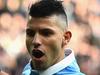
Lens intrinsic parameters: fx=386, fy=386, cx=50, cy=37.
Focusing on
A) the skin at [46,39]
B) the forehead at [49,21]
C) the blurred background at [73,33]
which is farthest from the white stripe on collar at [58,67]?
the blurred background at [73,33]

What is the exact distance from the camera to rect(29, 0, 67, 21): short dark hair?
4.12ft

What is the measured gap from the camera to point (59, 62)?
1.26 meters

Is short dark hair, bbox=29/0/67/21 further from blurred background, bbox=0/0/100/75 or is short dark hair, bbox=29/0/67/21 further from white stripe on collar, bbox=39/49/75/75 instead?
blurred background, bbox=0/0/100/75

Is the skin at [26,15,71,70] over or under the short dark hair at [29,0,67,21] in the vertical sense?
under

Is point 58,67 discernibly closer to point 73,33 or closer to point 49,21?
point 49,21

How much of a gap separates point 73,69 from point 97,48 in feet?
6.43

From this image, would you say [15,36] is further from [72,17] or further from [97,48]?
[97,48]

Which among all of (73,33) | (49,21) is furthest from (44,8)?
(73,33)

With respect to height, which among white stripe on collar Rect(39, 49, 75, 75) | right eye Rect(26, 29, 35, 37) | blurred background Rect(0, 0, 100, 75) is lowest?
blurred background Rect(0, 0, 100, 75)

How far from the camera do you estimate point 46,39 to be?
1.24m

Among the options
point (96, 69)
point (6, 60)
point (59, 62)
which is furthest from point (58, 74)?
point (96, 69)

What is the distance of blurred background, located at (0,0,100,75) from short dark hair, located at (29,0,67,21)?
1.62 metres

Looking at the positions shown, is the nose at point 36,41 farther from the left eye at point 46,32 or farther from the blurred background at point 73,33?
the blurred background at point 73,33

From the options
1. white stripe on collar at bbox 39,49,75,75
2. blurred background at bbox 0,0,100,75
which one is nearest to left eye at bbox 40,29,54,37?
white stripe on collar at bbox 39,49,75,75
